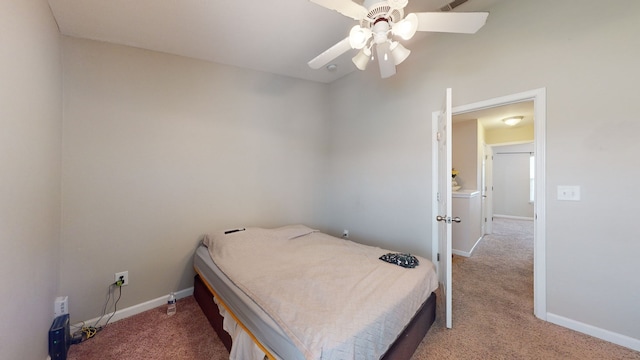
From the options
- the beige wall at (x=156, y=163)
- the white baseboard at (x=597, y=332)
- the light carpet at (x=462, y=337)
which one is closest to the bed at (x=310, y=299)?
the light carpet at (x=462, y=337)

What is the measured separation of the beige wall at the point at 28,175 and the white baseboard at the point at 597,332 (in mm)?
3427

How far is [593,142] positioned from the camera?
1673mm

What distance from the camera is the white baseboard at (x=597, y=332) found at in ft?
5.14

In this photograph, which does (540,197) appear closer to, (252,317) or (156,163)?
(252,317)

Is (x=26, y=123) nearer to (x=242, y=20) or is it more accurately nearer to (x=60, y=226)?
(x=60, y=226)

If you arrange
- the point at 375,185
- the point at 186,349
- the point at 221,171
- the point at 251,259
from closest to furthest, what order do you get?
the point at 186,349 < the point at 251,259 < the point at 221,171 < the point at 375,185

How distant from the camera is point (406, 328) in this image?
4.75 ft

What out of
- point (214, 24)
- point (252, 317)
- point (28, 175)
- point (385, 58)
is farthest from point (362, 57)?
point (28, 175)

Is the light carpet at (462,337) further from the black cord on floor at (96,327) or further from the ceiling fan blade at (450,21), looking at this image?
the ceiling fan blade at (450,21)

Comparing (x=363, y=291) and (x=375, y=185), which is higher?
(x=375, y=185)

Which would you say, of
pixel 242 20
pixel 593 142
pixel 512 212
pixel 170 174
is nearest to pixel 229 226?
pixel 170 174

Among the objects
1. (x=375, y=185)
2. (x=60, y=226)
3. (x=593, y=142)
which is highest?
(x=593, y=142)

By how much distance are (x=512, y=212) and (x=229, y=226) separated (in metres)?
7.82

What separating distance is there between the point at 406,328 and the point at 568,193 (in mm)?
1675
